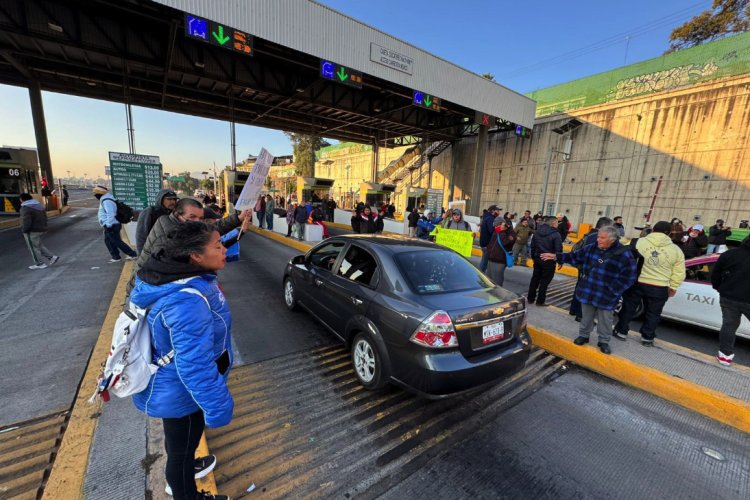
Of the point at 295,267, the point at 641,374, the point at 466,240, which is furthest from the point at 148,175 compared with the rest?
the point at 641,374

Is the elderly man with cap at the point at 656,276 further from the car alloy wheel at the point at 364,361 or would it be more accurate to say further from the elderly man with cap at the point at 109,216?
the elderly man with cap at the point at 109,216

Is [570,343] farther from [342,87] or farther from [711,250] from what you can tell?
[342,87]

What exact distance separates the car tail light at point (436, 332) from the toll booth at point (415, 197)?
20348mm

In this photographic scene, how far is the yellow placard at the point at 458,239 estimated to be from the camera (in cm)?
782

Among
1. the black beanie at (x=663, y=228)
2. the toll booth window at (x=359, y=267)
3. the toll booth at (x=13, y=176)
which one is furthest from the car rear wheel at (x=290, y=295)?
the toll booth at (x=13, y=176)

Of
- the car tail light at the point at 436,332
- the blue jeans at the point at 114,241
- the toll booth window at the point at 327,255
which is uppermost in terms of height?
the toll booth window at the point at 327,255

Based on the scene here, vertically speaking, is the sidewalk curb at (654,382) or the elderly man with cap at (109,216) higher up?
the elderly man with cap at (109,216)

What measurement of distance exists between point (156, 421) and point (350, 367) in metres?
1.89

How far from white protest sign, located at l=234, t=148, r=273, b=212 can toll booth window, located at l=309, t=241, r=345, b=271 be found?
48.8 inches

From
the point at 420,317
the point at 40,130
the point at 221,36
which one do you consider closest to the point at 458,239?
the point at 420,317

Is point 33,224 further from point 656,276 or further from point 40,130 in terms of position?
point 40,130

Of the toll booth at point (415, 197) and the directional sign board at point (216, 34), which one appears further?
the toll booth at point (415, 197)

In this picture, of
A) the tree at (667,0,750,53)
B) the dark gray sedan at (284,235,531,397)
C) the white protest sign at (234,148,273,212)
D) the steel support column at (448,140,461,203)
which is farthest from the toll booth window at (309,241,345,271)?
the tree at (667,0,750,53)

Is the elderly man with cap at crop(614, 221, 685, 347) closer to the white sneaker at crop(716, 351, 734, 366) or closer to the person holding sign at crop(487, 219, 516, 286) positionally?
the white sneaker at crop(716, 351, 734, 366)
